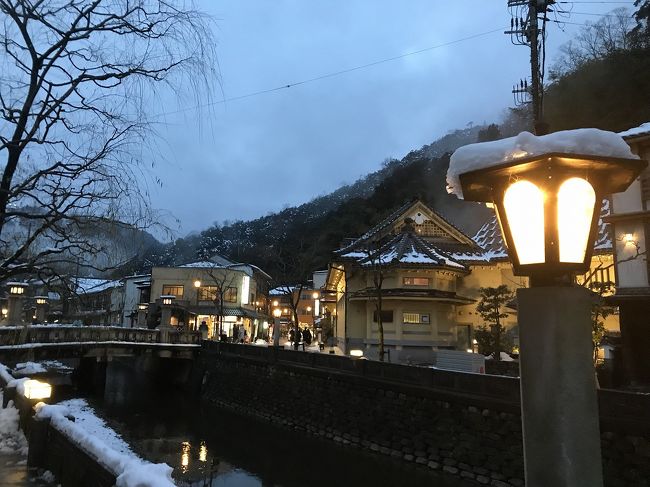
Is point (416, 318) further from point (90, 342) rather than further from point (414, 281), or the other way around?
point (90, 342)

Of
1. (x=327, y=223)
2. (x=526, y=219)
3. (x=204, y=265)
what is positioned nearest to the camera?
(x=526, y=219)

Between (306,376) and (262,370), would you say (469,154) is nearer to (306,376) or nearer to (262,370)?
(306,376)

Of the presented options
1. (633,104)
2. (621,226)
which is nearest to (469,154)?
(621,226)

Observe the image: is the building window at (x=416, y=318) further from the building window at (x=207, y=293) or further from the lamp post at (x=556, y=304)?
the building window at (x=207, y=293)

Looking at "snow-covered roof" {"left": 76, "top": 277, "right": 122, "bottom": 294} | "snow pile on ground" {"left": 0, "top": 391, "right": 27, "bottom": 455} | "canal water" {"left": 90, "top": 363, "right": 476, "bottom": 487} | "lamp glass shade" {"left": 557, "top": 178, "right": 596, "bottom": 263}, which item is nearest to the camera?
"lamp glass shade" {"left": 557, "top": 178, "right": 596, "bottom": 263}

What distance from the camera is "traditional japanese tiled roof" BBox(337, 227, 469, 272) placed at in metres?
28.4

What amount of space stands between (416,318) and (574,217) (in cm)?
2676

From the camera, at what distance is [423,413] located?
55.2 ft

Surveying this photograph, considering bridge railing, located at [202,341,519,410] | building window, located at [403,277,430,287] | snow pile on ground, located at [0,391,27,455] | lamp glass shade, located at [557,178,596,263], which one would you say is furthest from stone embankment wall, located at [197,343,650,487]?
snow pile on ground, located at [0,391,27,455]

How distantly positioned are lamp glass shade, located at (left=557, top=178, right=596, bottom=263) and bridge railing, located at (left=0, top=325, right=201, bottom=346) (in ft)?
84.2

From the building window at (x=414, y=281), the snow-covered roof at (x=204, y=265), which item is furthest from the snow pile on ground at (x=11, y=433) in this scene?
the snow-covered roof at (x=204, y=265)

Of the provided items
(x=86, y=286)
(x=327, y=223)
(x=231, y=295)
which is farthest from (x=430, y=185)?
(x=86, y=286)

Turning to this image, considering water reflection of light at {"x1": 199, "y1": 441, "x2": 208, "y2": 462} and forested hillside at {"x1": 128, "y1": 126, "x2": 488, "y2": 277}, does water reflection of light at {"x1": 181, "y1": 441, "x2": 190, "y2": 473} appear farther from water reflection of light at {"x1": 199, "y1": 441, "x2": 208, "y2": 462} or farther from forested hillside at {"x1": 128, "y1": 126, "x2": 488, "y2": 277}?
forested hillside at {"x1": 128, "y1": 126, "x2": 488, "y2": 277}

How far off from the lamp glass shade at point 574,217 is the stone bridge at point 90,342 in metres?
24.4
